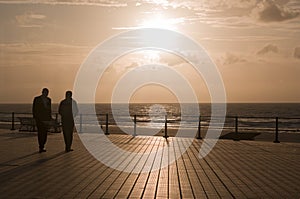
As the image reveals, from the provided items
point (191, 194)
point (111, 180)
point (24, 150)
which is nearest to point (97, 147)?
point (24, 150)

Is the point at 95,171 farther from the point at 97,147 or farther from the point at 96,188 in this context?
the point at 97,147

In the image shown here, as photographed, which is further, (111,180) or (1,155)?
(1,155)

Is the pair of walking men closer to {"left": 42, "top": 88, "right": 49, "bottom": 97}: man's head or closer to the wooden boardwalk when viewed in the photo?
{"left": 42, "top": 88, "right": 49, "bottom": 97}: man's head

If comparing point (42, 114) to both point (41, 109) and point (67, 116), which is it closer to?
point (41, 109)

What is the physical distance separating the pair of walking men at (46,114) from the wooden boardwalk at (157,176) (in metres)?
0.47

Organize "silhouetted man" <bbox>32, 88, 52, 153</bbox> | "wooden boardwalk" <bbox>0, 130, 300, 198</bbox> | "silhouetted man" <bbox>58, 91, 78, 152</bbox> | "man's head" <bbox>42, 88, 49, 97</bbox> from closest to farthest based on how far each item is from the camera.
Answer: "wooden boardwalk" <bbox>0, 130, 300, 198</bbox>
"silhouetted man" <bbox>32, 88, 52, 153</bbox>
"man's head" <bbox>42, 88, 49, 97</bbox>
"silhouetted man" <bbox>58, 91, 78, 152</bbox>

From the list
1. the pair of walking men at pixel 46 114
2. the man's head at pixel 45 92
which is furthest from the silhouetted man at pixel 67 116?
the man's head at pixel 45 92

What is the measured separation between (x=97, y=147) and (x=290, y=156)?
20.0 ft

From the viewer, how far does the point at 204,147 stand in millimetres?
16234

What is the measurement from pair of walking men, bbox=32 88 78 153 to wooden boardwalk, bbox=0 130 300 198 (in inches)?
18.4

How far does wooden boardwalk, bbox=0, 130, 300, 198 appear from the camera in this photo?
789 centimetres

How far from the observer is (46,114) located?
14070 millimetres

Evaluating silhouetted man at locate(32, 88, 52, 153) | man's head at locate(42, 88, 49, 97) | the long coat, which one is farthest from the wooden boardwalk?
man's head at locate(42, 88, 49, 97)

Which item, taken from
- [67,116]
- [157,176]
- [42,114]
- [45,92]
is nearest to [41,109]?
[42,114]
